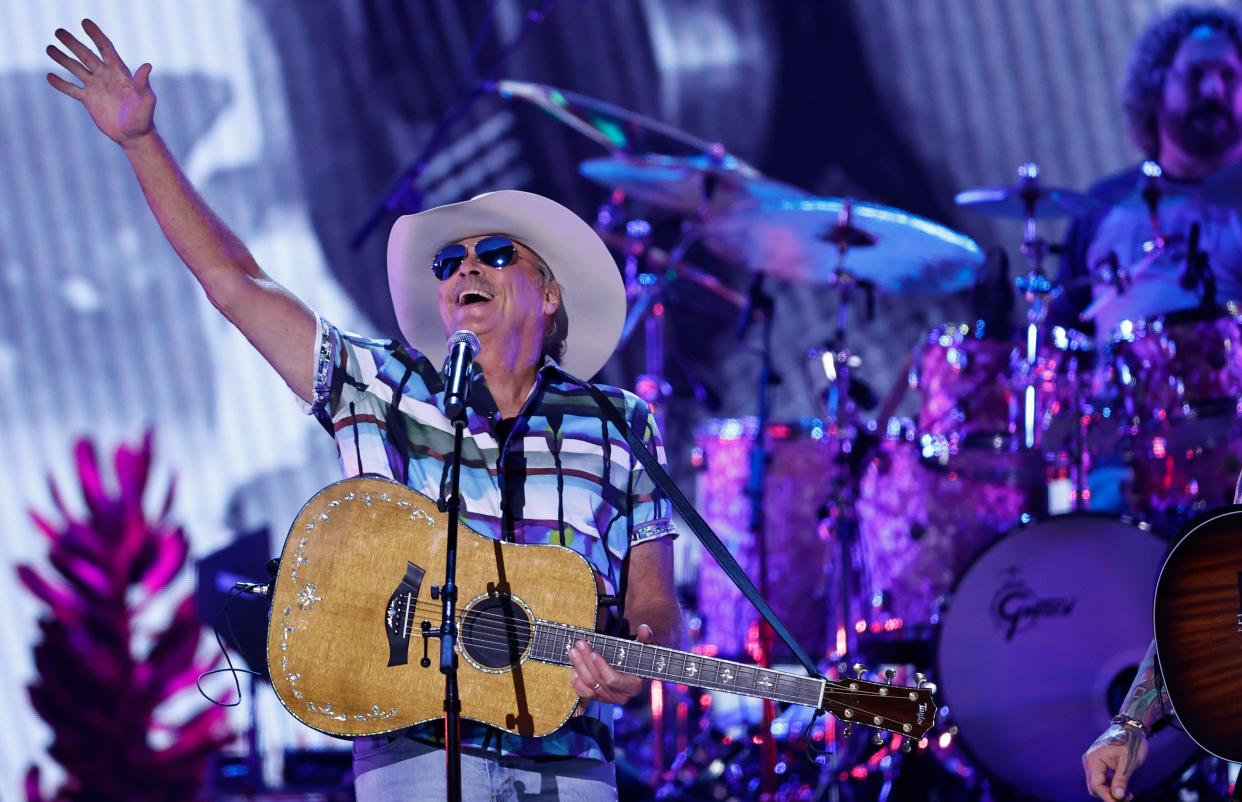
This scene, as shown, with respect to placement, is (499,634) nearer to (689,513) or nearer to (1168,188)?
(689,513)

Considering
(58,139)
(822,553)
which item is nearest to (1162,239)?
(822,553)

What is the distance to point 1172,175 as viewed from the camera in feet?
22.8

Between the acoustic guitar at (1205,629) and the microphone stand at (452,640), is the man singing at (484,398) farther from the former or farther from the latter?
the acoustic guitar at (1205,629)

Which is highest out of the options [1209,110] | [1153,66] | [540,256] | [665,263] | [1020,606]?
[1153,66]

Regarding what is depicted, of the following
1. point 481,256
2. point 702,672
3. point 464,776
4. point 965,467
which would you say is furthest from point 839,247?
point 464,776

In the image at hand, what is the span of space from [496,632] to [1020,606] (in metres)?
2.71

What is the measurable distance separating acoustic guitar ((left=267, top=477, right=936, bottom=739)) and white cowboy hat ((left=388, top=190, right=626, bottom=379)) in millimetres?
666

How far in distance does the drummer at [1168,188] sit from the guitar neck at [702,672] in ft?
10.7

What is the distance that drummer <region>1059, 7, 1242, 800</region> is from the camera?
5.91 meters

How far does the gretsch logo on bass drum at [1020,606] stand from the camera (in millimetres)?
5137

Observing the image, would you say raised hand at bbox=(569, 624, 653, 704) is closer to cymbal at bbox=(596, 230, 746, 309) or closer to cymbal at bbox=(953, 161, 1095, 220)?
cymbal at bbox=(953, 161, 1095, 220)

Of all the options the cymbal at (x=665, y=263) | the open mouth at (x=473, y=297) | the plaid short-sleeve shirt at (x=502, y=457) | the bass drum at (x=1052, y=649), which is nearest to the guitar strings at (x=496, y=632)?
the plaid short-sleeve shirt at (x=502, y=457)

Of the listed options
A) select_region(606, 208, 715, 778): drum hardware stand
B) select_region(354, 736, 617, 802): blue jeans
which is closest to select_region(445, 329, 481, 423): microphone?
select_region(354, 736, 617, 802): blue jeans

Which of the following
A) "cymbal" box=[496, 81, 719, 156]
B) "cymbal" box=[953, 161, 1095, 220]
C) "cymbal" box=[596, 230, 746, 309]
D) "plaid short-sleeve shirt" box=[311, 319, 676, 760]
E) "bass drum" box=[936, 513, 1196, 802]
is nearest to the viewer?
"plaid short-sleeve shirt" box=[311, 319, 676, 760]
